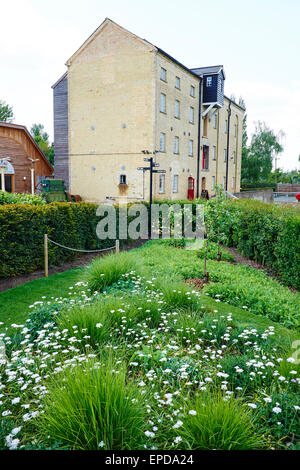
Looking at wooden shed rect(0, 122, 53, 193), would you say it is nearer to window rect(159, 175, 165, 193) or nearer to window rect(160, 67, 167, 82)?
window rect(159, 175, 165, 193)

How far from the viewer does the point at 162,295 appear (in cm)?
694

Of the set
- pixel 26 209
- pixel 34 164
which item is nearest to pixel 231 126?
pixel 34 164

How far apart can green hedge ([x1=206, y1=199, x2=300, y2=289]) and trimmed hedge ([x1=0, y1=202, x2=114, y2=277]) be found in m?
4.47

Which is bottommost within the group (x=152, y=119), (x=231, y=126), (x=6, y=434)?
(x=6, y=434)

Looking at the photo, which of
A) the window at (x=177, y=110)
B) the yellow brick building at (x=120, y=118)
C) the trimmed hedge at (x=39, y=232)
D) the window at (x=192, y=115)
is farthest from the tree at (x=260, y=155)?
the trimmed hedge at (x=39, y=232)

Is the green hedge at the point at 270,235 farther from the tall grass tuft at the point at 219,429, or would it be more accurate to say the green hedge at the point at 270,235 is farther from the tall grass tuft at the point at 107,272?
the tall grass tuft at the point at 219,429

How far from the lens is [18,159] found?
2812 cm

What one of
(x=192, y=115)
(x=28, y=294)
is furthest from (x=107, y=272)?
(x=192, y=115)

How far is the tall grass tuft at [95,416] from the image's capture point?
2990 millimetres

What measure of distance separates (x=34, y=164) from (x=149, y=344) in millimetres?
27297

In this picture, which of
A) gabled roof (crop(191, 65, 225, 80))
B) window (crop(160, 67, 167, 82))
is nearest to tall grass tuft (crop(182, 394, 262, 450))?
window (crop(160, 67, 167, 82))

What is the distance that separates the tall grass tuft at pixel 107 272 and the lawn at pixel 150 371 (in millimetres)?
26

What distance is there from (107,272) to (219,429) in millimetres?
5299
